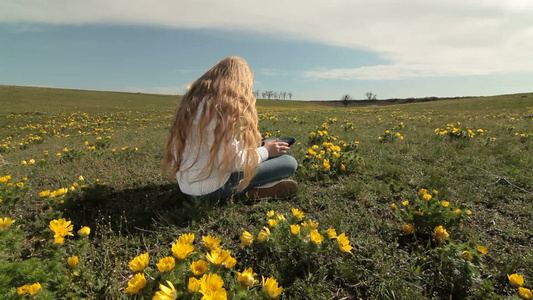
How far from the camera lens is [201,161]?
2.78 m

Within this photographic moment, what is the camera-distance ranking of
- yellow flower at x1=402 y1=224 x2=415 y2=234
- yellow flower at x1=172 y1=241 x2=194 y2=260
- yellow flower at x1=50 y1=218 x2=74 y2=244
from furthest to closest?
yellow flower at x1=402 y1=224 x2=415 y2=234 → yellow flower at x1=50 y1=218 x2=74 y2=244 → yellow flower at x1=172 y1=241 x2=194 y2=260

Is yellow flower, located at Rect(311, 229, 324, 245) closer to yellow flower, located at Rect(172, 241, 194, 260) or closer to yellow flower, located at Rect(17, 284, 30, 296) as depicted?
yellow flower, located at Rect(172, 241, 194, 260)

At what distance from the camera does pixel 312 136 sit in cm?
629

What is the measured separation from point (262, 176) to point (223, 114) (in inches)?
41.2

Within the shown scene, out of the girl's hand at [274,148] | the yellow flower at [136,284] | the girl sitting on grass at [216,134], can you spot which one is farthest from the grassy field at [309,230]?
the girl's hand at [274,148]

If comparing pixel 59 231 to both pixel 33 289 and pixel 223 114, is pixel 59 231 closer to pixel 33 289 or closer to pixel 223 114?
pixel 33 289

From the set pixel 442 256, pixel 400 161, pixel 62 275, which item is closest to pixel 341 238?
pixel 442 256

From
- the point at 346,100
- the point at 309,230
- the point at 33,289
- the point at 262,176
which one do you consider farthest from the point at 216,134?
the point at 346,100

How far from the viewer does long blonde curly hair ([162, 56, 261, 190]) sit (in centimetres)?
261

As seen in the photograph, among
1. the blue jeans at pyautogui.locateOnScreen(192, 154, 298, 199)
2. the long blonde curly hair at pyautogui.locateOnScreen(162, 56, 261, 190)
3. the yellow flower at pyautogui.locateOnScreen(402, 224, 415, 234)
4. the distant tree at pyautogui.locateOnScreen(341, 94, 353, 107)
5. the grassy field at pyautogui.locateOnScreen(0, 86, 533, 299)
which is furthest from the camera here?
the distant tree at pyautogui.locateOnScreen(341, 94, 353, 107)

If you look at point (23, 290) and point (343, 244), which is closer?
point (23, 290)

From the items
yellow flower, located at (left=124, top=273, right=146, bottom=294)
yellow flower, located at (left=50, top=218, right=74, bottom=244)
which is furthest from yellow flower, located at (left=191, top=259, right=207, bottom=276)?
yellow flower, located at (left=50, top=218, right=74, bottom=244)

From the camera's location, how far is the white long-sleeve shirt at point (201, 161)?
106 inches

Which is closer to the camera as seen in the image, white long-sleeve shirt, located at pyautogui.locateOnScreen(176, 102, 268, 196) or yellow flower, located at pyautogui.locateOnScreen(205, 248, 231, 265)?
yellow flower, located at pyautogui.locateOnScreen(205, 248, 231, 265)
